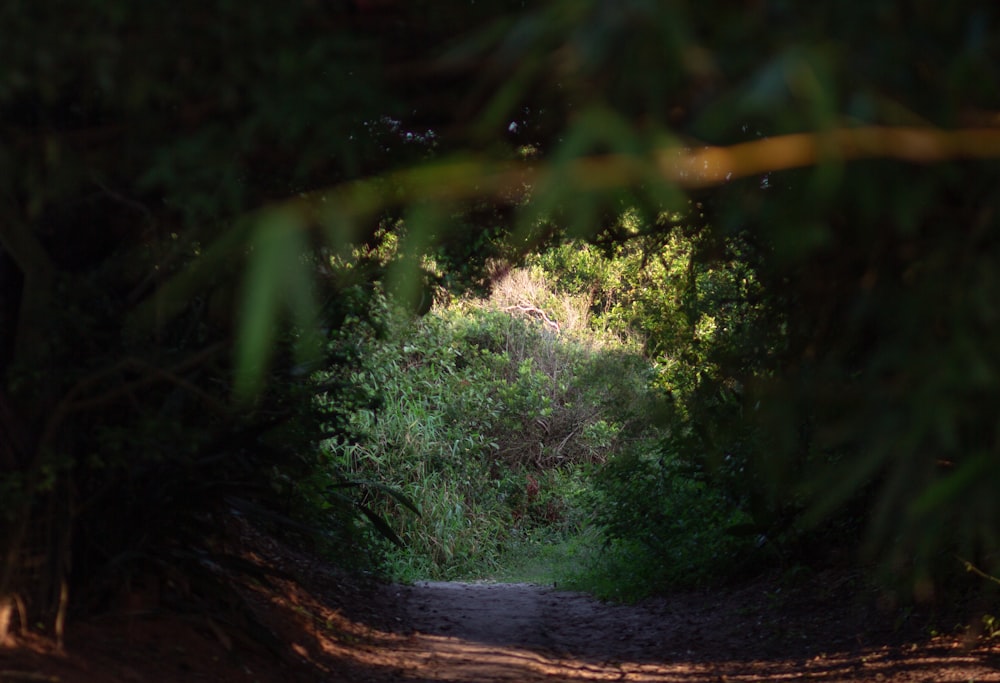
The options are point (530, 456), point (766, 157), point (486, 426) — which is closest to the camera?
point (766, 157)

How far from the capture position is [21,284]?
4336mm

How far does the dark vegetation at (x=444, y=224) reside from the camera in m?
1.77

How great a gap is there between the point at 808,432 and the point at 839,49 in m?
4.21

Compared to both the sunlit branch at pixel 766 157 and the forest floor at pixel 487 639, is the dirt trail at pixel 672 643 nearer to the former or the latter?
the forest floor at pixel 487 639

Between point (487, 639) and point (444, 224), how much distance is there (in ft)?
15.1

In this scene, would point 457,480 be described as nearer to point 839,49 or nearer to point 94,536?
point 94,536

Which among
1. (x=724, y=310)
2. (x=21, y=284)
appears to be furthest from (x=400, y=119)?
(x=724, y=310)

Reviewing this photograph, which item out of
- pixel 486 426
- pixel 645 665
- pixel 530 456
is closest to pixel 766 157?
pixel 645 665

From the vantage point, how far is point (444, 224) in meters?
3.53

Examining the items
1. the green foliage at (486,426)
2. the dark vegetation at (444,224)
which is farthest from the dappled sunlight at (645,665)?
the green foliage at (486,426)

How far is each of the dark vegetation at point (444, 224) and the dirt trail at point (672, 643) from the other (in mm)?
535

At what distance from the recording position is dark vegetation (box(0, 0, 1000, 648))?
1.77 m

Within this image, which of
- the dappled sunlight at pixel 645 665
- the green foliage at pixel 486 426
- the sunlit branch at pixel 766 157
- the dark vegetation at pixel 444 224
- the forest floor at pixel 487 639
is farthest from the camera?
the green foliage at pixel 486 426

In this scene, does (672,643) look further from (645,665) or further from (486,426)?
(486,426)
